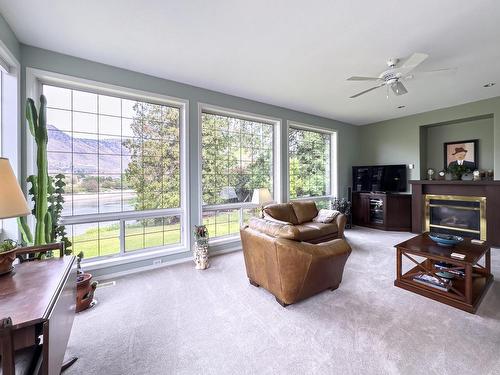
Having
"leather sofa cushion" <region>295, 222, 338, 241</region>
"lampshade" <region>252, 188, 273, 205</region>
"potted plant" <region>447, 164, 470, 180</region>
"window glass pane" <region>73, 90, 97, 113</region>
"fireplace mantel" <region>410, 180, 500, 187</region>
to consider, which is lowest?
"leather sofa cushion" <region>295, 222, 338, 241</region>

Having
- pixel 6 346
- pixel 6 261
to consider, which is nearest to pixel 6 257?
pixel 6 261

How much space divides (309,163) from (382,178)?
1930mm

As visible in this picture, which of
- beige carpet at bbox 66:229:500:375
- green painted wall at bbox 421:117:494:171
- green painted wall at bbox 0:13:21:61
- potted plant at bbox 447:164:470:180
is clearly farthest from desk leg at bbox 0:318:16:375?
green painted wall at bbox 421:117:494:171

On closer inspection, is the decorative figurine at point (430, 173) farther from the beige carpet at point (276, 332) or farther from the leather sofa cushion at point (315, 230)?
the beige carpet at point (276, 332)

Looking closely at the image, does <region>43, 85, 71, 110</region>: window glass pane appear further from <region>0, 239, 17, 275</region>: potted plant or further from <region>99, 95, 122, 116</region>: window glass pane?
Result: <region>0, 239, 17, 275</region>: potted plant

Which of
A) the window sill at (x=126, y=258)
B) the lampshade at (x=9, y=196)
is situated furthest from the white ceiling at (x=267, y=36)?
the window sill at (x=126, y=258)

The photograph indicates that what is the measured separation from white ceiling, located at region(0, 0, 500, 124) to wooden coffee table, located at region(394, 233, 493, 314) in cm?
229

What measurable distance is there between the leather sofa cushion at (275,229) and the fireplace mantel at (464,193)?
14.6ft

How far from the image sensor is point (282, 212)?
13.7ft

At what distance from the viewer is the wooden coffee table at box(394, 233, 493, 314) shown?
7.00 ft

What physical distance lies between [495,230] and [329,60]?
4.46 metres

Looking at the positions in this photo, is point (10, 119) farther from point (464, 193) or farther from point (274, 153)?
point (464, 193)

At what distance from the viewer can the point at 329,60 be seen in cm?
281

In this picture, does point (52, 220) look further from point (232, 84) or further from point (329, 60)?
point (329, 60)
